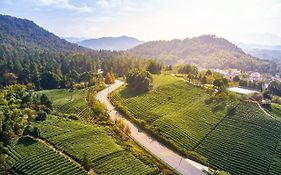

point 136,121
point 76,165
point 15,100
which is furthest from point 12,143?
point 136,121

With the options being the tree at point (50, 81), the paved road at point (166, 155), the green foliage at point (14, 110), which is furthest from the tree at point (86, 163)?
the tree at point (50, 81)

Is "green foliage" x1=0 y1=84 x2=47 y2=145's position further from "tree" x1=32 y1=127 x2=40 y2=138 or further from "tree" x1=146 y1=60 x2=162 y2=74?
"tree" x1=146 y1=60 x2=162 y2=74

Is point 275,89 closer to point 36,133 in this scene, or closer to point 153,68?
point 153,68

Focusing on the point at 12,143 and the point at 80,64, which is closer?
the point at 12,143

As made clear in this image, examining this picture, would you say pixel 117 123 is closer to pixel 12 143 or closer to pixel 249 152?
pixel 12 143

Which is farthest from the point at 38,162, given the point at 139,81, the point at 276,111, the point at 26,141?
the point at 276,111

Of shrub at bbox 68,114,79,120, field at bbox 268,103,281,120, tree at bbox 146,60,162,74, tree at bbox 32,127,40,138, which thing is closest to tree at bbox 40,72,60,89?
tree at bbox 146,60,162,74
